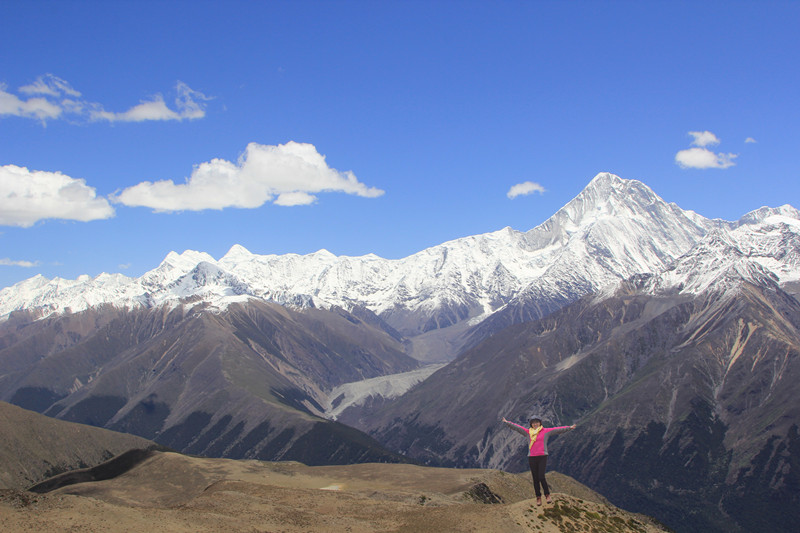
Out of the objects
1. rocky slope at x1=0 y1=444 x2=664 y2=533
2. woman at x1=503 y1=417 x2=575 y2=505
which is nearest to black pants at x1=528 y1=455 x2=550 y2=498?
woman at x1=503 y1=417 x2=575 y2=505

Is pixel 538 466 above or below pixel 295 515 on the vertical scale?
above

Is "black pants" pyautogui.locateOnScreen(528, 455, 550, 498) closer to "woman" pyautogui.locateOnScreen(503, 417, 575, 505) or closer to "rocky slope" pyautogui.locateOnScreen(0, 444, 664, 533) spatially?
"woman" pyautogui.locateOnScreen(503, 417, 575, 505)

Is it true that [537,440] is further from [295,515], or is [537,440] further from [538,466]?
[295,515]

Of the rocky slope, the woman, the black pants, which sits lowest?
the rocky slope

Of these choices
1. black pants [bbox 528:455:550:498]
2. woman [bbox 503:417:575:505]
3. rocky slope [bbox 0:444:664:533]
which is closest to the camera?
woman [bbox 503:417:575:505]

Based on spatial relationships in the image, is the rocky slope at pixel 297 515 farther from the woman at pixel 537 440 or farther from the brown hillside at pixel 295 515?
the woman at pixel 537 440

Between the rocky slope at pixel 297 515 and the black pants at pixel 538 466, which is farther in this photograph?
the rocky slope at pixel 297 515

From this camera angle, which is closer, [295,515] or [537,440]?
[537,440]

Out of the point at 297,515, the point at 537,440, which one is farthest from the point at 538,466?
the point at 297,515

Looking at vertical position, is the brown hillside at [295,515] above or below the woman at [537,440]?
below

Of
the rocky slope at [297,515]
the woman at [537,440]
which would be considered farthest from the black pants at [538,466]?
the rocky slope at [297,515]

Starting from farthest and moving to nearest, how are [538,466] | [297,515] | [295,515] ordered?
[297,515]
[295,515]
[538,466]

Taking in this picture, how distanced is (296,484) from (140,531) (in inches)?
4551

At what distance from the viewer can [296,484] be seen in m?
195
